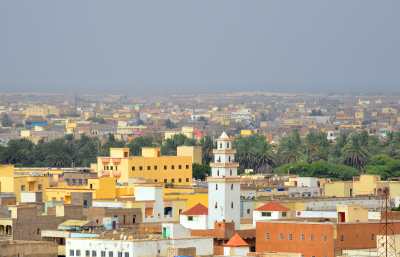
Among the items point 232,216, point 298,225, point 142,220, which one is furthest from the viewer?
point 142,220

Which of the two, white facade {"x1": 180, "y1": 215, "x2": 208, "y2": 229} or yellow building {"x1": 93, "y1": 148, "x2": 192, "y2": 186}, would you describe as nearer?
white facade {"x1": 180, "y1": 215, "x2": 208, "y2": 229}

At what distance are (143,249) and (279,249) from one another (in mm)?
7420

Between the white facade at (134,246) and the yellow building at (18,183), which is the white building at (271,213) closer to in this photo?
the white facade at (134,246)

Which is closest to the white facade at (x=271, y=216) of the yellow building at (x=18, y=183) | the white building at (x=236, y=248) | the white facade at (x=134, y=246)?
the white building at (x=236, y=248)

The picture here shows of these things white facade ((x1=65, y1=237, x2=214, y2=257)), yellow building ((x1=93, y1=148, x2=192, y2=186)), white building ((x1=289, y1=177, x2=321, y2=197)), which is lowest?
white building ((x1=289, y1=177, x2=321, y2=197))

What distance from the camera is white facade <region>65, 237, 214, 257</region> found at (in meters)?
43.3

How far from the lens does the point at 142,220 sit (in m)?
58.8

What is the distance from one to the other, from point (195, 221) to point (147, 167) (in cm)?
2971

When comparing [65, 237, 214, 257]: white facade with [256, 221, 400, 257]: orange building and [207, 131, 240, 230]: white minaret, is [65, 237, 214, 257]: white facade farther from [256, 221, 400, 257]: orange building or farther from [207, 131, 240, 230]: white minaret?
[207, 131, 240, 230]: white minaret

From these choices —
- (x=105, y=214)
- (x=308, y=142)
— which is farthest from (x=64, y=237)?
(x=308, y=142)

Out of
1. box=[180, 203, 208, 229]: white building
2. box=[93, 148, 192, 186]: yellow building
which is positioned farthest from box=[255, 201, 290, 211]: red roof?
box=[93, 148, 192, 186]: yellow building

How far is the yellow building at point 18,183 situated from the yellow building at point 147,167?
8.24m

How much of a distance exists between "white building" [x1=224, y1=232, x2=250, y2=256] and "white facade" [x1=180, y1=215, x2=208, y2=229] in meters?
6.22

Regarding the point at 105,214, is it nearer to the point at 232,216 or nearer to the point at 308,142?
the point at 232,216
